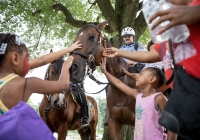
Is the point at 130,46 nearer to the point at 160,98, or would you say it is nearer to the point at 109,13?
the point at 160,98

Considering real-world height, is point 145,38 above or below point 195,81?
above

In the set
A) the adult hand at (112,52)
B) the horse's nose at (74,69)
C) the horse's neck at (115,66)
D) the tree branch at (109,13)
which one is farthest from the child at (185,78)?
the tree branch at (109,13)

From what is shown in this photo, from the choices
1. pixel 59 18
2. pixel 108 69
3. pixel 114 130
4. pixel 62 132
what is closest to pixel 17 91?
pixel 108 69

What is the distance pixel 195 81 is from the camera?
1.68 metres

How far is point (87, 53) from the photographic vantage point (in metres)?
4.71

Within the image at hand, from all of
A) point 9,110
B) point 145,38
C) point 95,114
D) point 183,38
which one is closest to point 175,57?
point 183,38

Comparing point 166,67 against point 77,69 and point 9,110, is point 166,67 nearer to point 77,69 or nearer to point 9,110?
point 9,110

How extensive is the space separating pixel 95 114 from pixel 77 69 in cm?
688

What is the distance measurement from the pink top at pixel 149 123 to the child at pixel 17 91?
1.03 m

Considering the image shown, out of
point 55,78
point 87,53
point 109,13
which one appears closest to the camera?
point 87,53

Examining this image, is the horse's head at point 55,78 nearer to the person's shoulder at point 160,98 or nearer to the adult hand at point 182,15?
the person's shoulder at point 160,98

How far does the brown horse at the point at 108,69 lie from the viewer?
14.9 feet

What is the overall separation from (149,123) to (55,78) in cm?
446

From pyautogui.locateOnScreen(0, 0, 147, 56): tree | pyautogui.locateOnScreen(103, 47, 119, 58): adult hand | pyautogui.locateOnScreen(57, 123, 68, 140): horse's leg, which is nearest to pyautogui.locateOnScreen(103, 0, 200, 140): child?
pyautogui.locateOnScreen(103, 47, 119, 58): adult hand
